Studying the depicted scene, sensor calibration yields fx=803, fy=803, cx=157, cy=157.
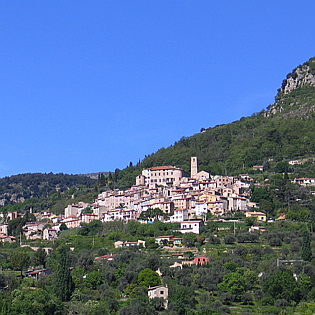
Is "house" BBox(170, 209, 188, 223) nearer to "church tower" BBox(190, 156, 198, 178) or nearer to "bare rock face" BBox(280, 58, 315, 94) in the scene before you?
"church tower" BBox(190, 156, 198, 178)

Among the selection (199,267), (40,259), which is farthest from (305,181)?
(40,259)

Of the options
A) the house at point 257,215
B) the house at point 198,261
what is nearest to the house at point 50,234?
the house at point 257,215

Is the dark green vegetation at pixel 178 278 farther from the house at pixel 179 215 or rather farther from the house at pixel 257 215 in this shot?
the house at pixel 179 215

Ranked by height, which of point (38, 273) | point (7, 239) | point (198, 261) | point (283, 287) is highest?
point (7, 239)

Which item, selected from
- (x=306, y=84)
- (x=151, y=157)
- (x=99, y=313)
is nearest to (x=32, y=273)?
(x=99, y=313)

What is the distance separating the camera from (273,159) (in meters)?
111

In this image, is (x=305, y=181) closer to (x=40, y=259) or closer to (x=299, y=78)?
(x=40, y=259)

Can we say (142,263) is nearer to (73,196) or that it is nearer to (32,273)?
(32,273)

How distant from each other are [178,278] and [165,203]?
90.8ft

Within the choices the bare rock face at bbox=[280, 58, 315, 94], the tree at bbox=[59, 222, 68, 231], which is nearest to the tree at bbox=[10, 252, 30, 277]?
the tree at bbox=[59, 222, 68, 231]

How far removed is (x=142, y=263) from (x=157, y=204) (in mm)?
24989

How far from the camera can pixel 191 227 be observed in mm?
78062

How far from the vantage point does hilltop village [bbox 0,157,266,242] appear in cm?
8469

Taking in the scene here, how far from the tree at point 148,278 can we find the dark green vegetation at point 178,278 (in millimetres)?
79
